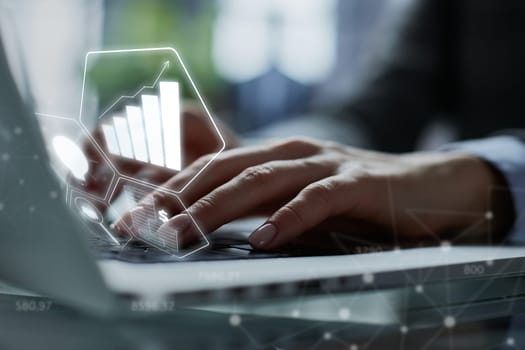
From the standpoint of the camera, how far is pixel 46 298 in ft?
0.88

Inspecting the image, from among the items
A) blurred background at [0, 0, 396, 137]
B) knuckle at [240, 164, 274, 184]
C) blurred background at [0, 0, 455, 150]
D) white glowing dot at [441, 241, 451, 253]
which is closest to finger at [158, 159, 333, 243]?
knuckle at [240, 164, 274, 184]

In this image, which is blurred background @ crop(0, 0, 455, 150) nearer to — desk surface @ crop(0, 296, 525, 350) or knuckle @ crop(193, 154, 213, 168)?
knuckle @ crop(193, 154, 213, 168)

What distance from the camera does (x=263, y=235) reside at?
34 centimetres

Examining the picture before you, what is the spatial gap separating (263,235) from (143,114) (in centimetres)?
10

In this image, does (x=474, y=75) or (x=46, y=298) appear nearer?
(x=46, y=298)

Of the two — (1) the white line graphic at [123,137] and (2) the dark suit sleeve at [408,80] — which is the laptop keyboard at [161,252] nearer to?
(1) the white line graphic at [123,137]

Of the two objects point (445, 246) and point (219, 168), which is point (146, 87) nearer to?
point (219, 168)

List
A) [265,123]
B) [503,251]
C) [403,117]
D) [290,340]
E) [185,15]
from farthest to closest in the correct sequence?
[265,123] → [185,15] → [403,117] → [503,251] → [290,340]

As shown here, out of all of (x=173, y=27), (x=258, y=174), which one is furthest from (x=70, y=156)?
(x=173, y=27)

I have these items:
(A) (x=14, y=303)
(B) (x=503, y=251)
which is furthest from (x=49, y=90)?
(B) (x=503, y=251)

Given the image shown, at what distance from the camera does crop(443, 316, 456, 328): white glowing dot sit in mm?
273

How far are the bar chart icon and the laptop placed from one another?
5 centimetres

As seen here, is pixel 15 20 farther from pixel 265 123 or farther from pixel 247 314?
pixel 265 123

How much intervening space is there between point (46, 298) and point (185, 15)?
1.65 metres
